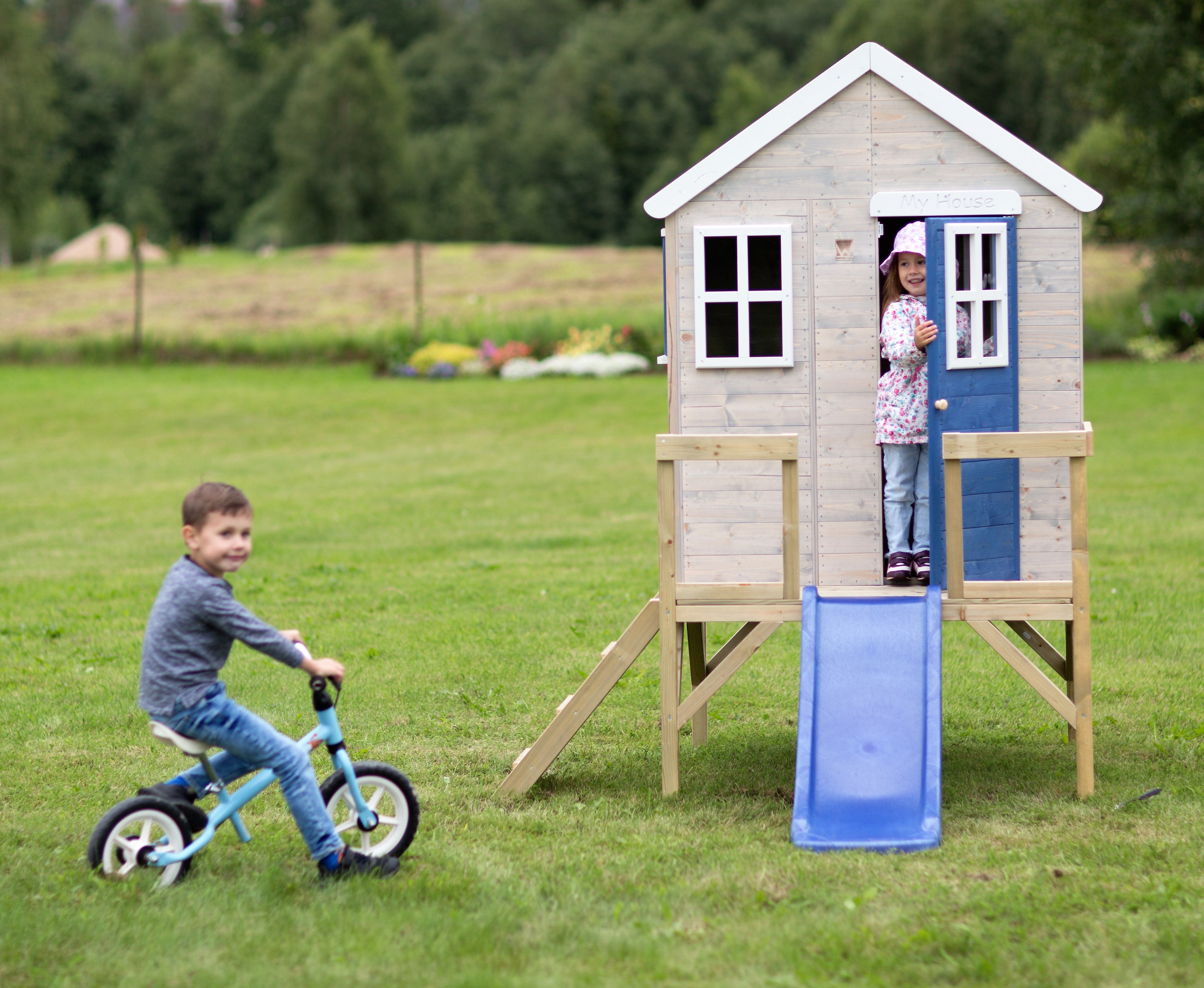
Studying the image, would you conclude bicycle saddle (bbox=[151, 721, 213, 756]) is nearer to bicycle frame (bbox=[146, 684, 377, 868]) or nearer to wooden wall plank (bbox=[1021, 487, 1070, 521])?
bicycle frame (bbox=[146, 684, 377, 868])

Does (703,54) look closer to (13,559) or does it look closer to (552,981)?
(13,559)

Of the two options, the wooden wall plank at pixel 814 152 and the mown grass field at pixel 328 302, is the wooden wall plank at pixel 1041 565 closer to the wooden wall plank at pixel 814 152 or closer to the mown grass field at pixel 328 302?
the wooden wall plank at pixel 814 152

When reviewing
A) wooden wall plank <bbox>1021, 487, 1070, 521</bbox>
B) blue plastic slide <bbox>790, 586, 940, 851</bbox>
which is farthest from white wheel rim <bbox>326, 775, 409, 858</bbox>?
wooden wall plank <bbox>1021, 487, 1070, 521</bbox>

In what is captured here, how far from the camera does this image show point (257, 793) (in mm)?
5027

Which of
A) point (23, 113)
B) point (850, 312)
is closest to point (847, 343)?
point (850, 312)

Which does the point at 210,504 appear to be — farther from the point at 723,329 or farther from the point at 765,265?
the point at 765,265

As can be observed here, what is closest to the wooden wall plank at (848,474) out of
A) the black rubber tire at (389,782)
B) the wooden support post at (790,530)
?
the wooden support post at (790,530)

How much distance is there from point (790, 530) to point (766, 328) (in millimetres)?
1072

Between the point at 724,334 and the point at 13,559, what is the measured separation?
934 cm

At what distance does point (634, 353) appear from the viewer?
89.4ft

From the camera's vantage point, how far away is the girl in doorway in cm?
634

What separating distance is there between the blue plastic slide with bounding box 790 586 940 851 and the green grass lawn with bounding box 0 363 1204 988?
0.65ft

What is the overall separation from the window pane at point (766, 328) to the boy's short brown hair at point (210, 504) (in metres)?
2.69

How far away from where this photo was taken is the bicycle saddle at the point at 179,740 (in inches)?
190
